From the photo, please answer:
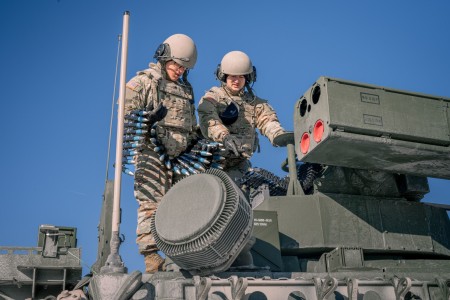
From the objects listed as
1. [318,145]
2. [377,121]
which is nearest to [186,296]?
[318,145]

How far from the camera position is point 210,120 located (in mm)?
9133

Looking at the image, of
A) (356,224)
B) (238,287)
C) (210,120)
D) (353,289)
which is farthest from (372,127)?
(210,120)

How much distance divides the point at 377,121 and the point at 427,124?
26.4 inches

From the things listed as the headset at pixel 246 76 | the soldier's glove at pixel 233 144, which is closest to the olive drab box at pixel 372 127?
the soldier's glove at pixel 233 144

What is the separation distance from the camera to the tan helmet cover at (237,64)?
→ 389 inches

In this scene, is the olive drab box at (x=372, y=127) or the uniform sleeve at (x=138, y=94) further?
the uniform sleeve at (x=138, y=94)

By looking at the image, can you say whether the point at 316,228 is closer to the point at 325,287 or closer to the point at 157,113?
the point at 325,287

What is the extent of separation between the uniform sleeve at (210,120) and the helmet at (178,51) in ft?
2.64

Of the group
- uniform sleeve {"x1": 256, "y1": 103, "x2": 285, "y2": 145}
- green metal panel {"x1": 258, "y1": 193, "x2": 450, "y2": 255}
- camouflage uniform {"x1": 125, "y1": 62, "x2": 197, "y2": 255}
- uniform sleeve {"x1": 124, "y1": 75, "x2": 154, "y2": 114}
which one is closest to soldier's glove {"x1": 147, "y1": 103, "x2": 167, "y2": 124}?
camouflage uniform {"x1": 125, "y1": 62, "x2": 197, "y2": 255}

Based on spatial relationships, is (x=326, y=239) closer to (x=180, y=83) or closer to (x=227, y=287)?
(x=227, y=287)

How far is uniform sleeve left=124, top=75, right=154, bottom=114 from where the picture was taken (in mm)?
8109

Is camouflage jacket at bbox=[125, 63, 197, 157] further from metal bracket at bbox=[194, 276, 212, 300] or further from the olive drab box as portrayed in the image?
metal bracket at bbox=[194, 276, 212, 300]

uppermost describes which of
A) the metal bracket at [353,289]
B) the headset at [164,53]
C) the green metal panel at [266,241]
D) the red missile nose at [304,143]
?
the headset at [164,53]

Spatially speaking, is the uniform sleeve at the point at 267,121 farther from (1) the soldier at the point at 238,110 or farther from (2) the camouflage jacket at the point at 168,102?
(2) the camouflage jacket at the point at 168,102
